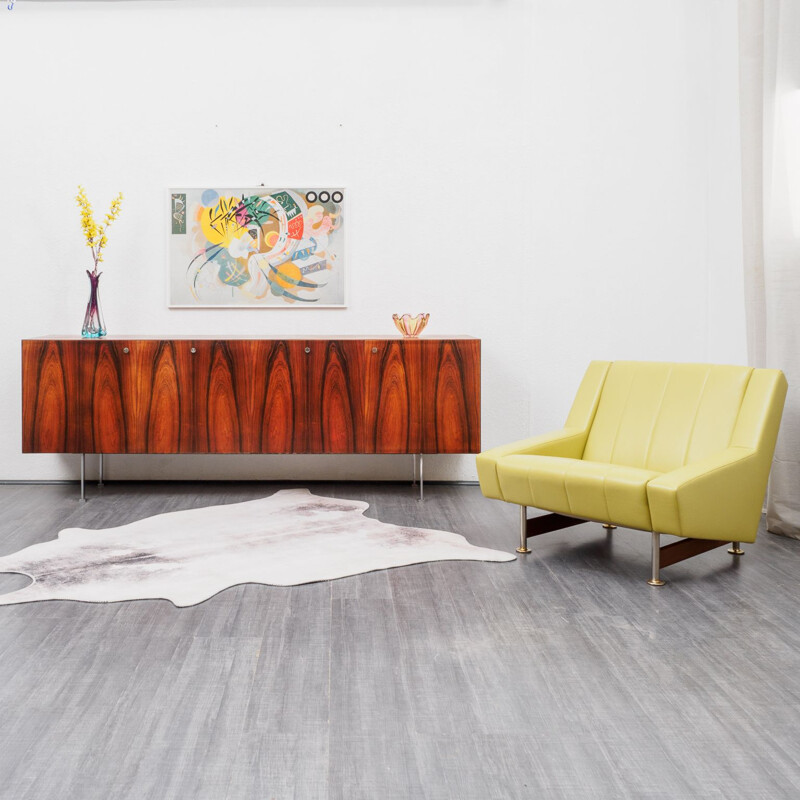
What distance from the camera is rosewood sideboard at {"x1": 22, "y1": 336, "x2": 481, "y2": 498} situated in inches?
172

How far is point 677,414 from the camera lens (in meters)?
3.53

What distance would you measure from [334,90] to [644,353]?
240 cm

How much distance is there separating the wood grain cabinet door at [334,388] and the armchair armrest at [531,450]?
104 centimetres

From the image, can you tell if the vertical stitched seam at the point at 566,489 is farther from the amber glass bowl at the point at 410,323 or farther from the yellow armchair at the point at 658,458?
the amber glass bowl at the point at 410,323

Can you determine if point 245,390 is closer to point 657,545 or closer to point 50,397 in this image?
point 50,397

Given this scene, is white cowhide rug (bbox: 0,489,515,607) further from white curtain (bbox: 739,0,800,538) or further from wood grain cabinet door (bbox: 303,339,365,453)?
white curtain (bbox: 739,0,800,538)

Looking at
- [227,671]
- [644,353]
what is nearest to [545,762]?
[227,671]

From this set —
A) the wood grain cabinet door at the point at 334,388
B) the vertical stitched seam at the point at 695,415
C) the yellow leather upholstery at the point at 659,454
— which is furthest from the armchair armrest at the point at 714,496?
the wood grain cabinet door at the point at 334,388

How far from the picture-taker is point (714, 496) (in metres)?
2.98

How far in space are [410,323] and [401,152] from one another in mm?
1073

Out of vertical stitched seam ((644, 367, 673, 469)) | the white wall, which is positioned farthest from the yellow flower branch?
vertical stitched seam ((644, 367, 673, 469))

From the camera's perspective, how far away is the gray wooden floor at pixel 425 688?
1.73 metres

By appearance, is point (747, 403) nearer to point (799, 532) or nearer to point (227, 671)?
point (799, 532)

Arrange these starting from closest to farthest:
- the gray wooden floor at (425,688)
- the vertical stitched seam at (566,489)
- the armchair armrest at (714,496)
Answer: the gray wooden floor at (425,688), the armchair armrest at (714,496), the vertical stitched seam at (566,489)
